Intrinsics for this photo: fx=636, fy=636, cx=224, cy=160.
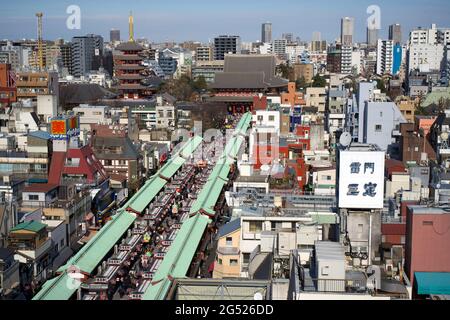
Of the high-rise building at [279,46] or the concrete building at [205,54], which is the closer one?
the concrete building at [205,54]

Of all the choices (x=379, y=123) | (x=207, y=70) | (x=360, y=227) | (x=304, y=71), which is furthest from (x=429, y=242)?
(x=304, y=71)

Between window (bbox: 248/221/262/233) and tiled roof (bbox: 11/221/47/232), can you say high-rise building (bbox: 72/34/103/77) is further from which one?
window (bbox: 248/221/262/233)

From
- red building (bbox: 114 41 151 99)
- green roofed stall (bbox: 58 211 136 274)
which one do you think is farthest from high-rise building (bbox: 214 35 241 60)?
green roofed stall (bbox: 58 211 136 274)

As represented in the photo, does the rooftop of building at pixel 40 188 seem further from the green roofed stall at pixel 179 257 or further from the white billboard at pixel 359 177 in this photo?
the white billboard at pixel 359 177

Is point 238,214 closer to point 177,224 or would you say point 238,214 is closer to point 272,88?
point 177,224

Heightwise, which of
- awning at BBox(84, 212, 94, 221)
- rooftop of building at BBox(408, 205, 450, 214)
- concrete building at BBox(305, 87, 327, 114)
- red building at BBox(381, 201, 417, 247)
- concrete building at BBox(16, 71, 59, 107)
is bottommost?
awning at BBox(84, 212, 94, 221)

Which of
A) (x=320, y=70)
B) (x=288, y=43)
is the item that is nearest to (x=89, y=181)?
(x=320, y=70)

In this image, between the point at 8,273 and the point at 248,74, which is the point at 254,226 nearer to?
the point at 8,273

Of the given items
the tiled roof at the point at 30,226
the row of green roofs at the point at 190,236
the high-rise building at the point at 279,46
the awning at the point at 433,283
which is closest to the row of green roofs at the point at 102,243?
the tiled roof at the point at 30,226
